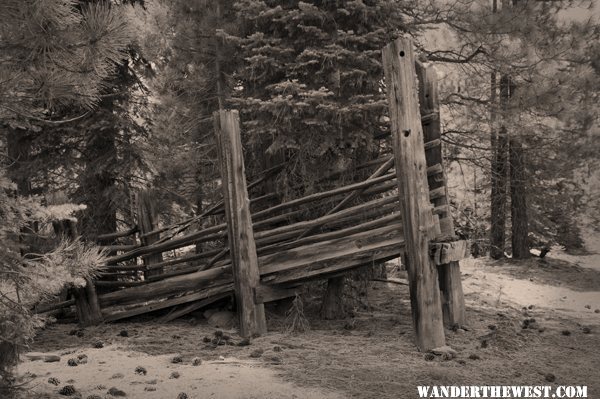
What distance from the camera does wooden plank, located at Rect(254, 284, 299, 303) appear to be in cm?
711

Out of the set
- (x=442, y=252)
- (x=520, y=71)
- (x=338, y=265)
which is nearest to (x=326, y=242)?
(x=338, y=265)

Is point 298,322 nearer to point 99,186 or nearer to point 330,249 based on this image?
point 330,249

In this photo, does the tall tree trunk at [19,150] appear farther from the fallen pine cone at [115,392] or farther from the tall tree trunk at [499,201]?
the tall tree trunk at [499,201]

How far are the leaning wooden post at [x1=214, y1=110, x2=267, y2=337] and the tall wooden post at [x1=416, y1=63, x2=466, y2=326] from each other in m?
2.42

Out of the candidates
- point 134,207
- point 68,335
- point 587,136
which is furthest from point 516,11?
point 68,335

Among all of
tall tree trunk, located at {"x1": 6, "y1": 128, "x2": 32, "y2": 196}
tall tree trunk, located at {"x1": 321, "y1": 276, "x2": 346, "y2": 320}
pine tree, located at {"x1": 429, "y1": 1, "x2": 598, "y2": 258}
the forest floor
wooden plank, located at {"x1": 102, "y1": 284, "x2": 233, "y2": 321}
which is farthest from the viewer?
pine tree, located at {"x1": 429, "y1": 1, "x2": 598, "y2": 258}

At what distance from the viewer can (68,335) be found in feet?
23.7

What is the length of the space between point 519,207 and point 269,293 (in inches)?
311

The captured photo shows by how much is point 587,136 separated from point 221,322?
9003mm

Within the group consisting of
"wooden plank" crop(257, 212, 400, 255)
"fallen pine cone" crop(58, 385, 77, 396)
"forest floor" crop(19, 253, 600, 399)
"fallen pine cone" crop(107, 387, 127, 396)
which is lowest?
"forest floor" crop(19, 253, 600, 399)

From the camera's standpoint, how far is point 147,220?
329 inches

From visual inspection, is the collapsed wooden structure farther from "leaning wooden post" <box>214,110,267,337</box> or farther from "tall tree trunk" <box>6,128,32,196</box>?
"tall tree trunk" <box>6,128,32,196</box>

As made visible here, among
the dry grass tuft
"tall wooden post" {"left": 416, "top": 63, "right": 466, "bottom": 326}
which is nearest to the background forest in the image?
"tall wooden post" {"left": 416, "top": 63, "right": 466, "bottom": 326}

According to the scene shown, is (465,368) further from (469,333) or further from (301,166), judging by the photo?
(301,166)
